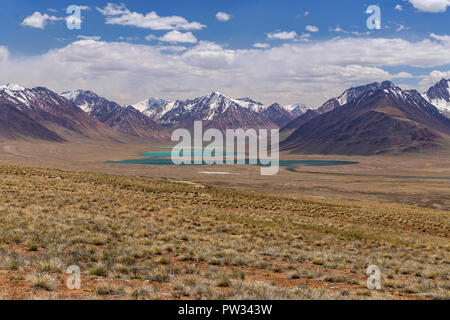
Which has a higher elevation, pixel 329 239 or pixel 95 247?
pixel 95 247

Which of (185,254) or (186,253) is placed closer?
(185,254)

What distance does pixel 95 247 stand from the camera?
1433 centimetres

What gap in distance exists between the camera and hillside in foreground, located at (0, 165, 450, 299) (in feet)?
32.7

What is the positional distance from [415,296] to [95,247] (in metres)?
11.9

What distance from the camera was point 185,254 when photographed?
14.6m

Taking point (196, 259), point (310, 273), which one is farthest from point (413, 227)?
point (196, 259)

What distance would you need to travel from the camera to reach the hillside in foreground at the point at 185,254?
9.96 m

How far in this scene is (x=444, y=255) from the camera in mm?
21219
